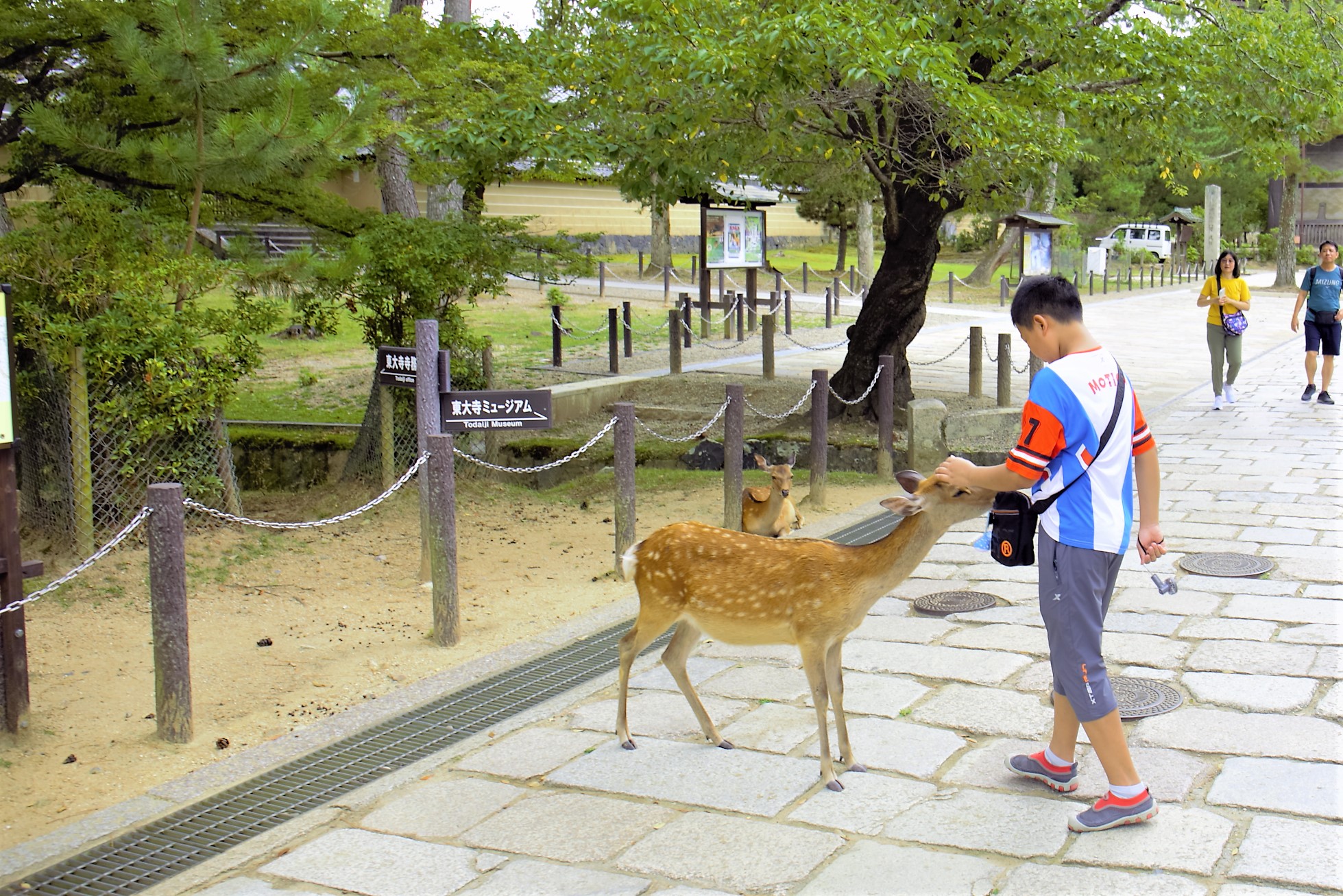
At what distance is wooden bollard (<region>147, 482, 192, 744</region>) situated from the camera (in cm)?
481

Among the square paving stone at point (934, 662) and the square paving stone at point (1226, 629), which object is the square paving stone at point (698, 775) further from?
the square paving stone at point (1226, 629)

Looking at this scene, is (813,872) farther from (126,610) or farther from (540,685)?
(126,610)

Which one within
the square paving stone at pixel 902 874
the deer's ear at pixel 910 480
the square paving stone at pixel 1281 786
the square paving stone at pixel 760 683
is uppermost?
the deer's ear at pixel 910 480

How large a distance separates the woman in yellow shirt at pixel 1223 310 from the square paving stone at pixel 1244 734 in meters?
8.14

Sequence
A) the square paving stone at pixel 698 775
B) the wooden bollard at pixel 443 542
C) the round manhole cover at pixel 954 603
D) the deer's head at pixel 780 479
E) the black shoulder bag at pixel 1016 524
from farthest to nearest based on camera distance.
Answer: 1. the deer's head at pixel 780 479
2. the round manhole cover at pixel 954 603
3. the wooden bollard at pixel 443 542
4. the square paving stone at pixel 698 775
5. the black shoulder bag at pixel 1016 524

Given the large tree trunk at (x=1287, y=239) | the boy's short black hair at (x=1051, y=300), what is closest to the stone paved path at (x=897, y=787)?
the boy's short black hair at (x=1051, y=300)

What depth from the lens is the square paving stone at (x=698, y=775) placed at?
420cm

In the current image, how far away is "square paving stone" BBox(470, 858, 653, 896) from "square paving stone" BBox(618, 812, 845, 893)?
82mm

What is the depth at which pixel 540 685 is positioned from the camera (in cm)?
551

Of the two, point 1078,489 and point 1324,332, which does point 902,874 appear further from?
point 1324,332

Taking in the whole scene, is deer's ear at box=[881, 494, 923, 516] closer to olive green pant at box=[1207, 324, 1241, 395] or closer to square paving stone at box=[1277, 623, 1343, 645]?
square paving stone at box=[1277, 623, 1343, 645]

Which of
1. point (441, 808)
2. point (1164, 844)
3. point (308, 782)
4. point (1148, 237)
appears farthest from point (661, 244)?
point (1164, 844)

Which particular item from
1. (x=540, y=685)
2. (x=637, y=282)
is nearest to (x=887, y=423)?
(x=540, y=685)

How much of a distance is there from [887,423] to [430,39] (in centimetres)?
472
